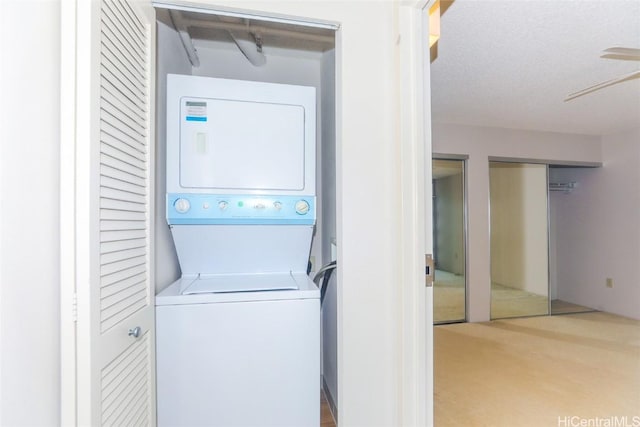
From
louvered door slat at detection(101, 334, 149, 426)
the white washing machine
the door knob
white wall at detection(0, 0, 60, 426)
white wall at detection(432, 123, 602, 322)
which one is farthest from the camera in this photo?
white wall at detection(432, 123, 602, 322)

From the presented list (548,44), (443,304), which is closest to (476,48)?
(548,44)

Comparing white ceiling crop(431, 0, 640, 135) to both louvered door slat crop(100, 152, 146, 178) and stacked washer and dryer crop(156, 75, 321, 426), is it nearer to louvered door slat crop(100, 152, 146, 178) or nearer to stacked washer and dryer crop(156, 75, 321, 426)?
stacked washer and dryer crop(156, 75, 321, 426)

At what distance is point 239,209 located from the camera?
1571 millimetres

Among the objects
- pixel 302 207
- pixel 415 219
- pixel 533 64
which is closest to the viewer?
pixel 415 219

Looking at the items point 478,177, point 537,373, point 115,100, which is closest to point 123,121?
point 115,100

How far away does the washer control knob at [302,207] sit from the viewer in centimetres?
163

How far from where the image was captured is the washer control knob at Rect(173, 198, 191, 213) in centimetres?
150

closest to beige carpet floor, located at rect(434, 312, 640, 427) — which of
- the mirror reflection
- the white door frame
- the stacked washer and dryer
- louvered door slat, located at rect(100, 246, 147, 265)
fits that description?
the mirror reflection

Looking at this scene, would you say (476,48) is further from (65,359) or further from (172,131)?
(65,359)

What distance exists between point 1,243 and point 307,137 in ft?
4.22

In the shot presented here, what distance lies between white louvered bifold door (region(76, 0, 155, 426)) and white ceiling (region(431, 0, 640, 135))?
170 centimetres

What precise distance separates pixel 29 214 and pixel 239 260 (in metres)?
1.04

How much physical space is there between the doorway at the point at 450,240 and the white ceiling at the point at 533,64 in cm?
68

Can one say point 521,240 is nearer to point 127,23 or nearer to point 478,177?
point 478,177
